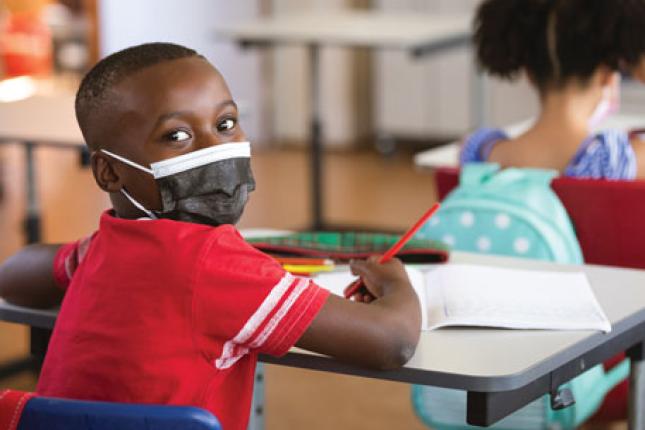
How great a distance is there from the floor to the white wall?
40 centimetres

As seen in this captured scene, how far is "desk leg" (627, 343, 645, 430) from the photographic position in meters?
1.82

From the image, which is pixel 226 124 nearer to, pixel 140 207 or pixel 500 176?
pixel 140 207

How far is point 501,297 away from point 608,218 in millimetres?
588

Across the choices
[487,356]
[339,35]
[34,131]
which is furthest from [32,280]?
[339,35]

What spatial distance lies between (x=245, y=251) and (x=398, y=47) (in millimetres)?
3320

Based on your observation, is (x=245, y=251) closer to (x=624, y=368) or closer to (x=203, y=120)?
(x=203, y=120)

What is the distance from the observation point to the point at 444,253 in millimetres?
1963

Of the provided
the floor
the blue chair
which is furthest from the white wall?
the blue chair

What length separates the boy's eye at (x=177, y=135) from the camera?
1.47 meters

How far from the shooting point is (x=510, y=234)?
2.15 meters

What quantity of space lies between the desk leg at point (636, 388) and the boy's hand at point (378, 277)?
0.40 metres

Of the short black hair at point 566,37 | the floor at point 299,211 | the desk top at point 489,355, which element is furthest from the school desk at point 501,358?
the floor at point 299,211

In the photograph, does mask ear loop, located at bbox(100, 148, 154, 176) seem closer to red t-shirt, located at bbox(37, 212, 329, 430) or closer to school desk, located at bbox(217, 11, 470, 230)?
red t-shirt, located at bbox(37, 212, 329, 430)

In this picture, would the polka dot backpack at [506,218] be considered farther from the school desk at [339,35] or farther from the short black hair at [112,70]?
Answer: the school desk at [339,35]
